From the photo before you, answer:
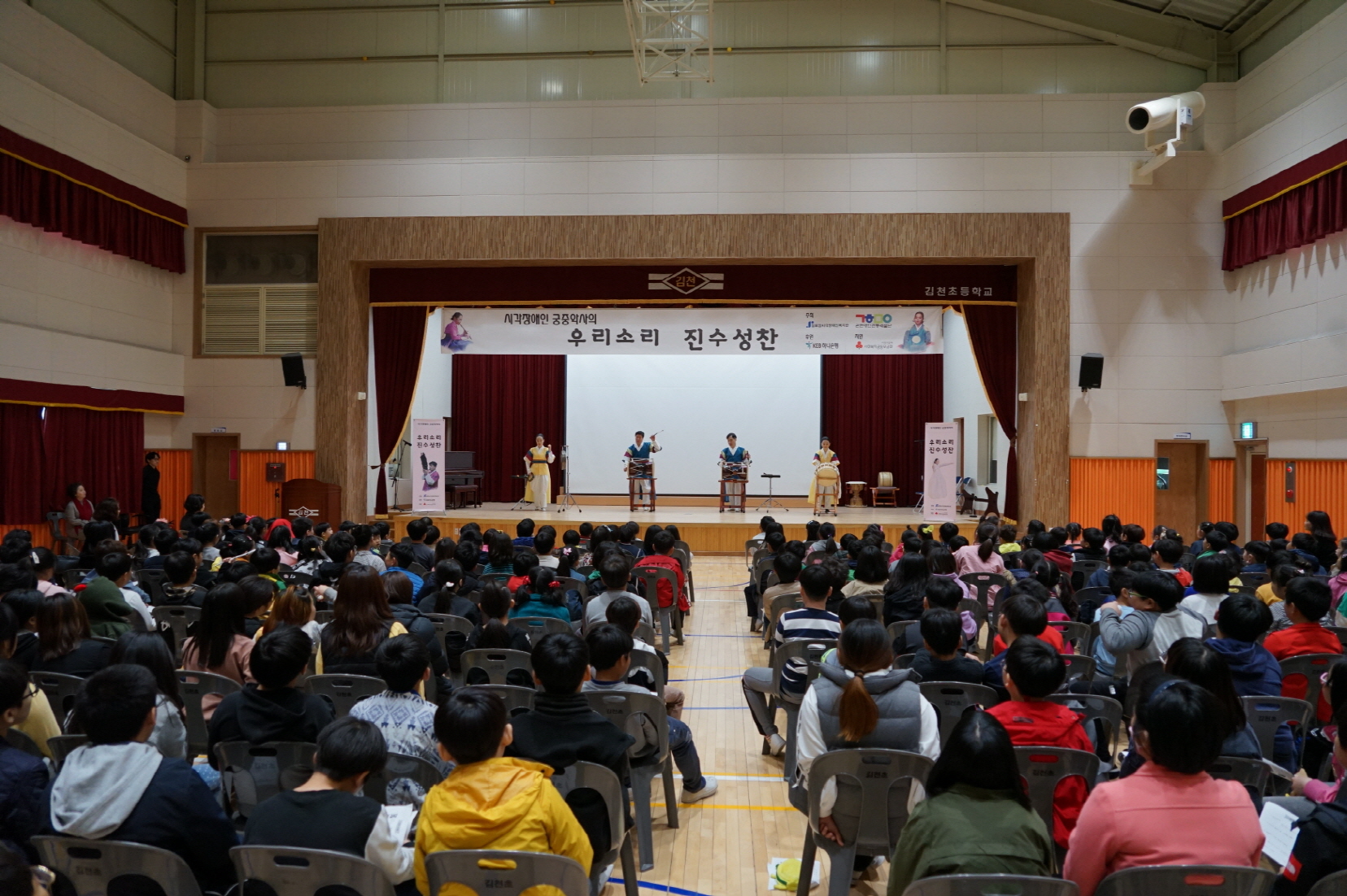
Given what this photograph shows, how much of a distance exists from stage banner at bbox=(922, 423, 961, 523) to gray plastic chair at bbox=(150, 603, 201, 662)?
30.7ft

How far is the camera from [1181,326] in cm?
1200

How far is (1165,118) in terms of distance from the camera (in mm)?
11328

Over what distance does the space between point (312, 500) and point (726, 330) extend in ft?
18.9

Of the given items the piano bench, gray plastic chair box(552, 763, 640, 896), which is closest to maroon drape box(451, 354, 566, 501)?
the piano bench

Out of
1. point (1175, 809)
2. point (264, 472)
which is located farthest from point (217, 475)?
point (1175, 809)

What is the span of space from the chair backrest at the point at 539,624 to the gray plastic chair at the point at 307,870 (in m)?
2.49

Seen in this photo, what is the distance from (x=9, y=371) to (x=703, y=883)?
9.88 meters

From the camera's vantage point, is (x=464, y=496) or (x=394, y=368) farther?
(x=464, y=496)

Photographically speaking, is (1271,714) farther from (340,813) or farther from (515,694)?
(340,813)

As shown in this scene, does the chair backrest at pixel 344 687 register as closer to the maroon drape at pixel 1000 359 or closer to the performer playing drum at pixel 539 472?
the maroon drape at pixel 1000 359

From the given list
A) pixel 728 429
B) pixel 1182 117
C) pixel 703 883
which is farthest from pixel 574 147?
pixel 703 883

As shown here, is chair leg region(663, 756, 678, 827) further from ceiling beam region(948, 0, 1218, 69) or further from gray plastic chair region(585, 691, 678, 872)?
ceiling beam region(948, 0, 1218, 69)

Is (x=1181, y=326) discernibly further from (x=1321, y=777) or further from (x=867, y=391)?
(x=1321, y=777)

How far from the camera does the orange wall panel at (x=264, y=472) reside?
12.6m
